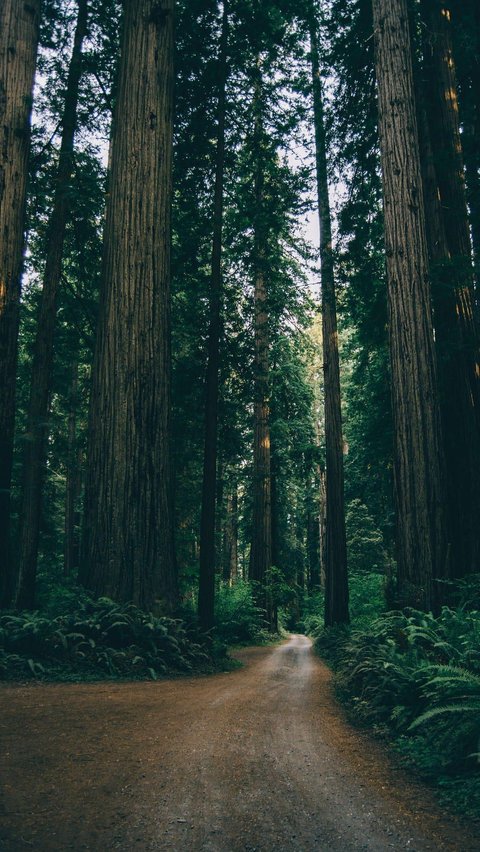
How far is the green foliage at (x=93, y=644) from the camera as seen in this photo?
5.50 meters

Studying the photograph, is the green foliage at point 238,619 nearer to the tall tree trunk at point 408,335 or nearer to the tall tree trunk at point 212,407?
the tall tree trunk at point 212,407

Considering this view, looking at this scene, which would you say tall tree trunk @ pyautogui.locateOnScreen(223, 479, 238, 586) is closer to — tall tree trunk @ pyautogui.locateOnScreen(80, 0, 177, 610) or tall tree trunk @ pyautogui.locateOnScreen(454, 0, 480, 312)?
tall tree trunk @ pyautogui.locateOnScreen(454, 0, 480, 312)

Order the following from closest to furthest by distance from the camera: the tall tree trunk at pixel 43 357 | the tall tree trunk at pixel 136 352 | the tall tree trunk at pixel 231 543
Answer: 1. the tall tree trunk at pixel 136 352
2. the tall tree trunk at pixel 43 357
3. the tall tree trunk at pixel 231 543

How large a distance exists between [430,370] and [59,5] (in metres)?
11.1

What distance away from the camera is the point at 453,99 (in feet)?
30.8

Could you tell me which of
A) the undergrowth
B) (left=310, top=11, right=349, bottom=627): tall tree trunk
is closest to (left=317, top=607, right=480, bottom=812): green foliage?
the undergrowth

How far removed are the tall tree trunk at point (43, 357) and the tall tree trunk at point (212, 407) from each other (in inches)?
120

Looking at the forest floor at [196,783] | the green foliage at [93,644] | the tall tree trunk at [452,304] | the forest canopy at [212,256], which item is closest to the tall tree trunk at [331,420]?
the forest canopy at [212,256]

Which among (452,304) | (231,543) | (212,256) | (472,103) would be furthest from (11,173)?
(231,543)

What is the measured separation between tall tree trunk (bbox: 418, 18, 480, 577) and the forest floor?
4496 mm

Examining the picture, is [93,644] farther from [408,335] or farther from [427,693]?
[408,335]

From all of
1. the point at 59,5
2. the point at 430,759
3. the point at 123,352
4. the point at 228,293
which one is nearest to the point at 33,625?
the point at 123,352

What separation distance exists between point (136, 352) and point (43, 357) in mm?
2613

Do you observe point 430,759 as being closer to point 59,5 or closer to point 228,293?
point 228,293
